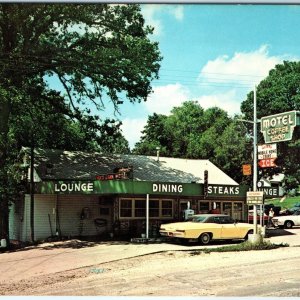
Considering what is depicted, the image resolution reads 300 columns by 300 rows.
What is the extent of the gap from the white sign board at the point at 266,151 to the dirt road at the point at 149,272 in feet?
10.9

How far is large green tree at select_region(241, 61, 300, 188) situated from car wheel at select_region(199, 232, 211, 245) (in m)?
3.30

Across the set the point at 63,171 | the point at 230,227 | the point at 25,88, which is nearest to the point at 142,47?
the point at 25,88

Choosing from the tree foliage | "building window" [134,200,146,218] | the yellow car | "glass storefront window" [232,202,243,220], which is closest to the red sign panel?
the tree foliage

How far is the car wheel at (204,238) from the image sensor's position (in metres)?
18.2

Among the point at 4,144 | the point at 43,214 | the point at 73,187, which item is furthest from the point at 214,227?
the point at 4,144

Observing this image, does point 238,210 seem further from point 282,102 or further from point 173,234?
point 282,102

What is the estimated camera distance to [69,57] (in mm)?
19453

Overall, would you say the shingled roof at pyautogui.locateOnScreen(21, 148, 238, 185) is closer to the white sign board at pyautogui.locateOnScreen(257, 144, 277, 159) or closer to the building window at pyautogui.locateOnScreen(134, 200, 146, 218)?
the building window at pyautogui.locateOnScreen(134, 200, 146, 218)

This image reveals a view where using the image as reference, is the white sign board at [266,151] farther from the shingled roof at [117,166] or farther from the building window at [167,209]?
the building window at [167,209]

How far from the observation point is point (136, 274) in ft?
43.5

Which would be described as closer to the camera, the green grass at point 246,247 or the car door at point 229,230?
the green grass at point 246,247

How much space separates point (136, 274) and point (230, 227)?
627 cm

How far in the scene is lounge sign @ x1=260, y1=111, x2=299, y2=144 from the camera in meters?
15.6

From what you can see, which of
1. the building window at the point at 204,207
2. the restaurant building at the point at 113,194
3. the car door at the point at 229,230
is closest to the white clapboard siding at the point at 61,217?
the restaurant building at the point at 113,194
